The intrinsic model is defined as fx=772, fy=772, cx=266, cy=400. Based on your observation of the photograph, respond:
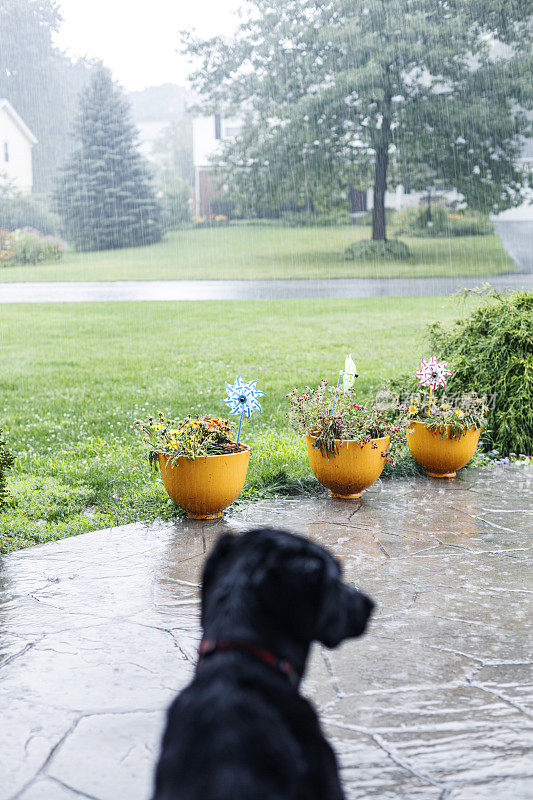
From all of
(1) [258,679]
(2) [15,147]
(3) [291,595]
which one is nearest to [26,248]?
(2) [15,147]

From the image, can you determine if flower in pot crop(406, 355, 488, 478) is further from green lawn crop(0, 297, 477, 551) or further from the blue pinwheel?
the blue pinwheel

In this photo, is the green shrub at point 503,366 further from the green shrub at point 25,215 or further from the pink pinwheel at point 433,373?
the green shrub at point 25,215

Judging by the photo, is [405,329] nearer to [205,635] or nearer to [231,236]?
[205,635]

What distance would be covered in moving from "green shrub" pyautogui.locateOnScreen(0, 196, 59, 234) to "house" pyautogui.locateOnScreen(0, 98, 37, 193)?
132 centimetres

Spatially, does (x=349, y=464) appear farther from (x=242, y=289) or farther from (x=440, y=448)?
(x=242, y=289)

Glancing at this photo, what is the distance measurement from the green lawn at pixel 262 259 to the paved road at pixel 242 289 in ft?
4.41

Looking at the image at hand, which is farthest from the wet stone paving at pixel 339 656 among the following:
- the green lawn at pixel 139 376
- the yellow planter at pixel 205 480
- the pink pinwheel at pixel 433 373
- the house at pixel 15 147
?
the house at pixel 15 147

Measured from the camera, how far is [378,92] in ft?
77.8

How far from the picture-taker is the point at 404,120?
2484 centimetres

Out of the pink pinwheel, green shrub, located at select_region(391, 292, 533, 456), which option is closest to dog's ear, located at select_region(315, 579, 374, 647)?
→ the pink pinwheel

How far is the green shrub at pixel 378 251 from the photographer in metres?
24.4

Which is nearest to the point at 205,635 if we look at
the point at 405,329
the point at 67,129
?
the point at 405,329

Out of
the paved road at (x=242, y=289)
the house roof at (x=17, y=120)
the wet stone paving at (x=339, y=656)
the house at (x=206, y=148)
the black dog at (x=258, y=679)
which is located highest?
the house roof at (x=17, y=120)

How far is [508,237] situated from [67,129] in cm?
1914
